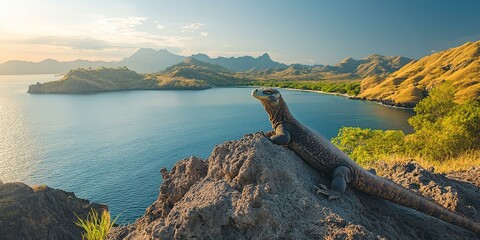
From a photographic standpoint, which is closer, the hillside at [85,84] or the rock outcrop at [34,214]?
the rock outcrop at [34,214]

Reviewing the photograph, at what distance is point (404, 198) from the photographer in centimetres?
689

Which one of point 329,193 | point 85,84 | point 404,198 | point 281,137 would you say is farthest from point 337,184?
point 85,84

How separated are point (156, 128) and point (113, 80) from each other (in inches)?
5358

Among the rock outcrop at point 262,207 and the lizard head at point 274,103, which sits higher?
the lizard head at point 274,103

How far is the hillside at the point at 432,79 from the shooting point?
328ft

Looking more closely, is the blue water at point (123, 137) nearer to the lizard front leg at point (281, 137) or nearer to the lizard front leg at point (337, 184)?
the lizard front leg at point (281, 137)

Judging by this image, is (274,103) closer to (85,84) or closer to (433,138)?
(433,138)

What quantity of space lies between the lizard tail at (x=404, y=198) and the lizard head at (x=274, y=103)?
1.94m

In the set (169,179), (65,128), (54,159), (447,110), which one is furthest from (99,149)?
(169,179)

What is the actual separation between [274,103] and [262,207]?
114 inches

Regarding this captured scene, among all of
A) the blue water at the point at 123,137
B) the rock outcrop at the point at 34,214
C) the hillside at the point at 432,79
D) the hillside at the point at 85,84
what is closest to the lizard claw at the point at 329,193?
the rock outcrop at the point at 34,214

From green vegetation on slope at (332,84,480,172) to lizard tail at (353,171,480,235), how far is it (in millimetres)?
9950

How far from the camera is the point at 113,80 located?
198125 mm

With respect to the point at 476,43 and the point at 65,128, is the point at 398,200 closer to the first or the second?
the point at 65,128
